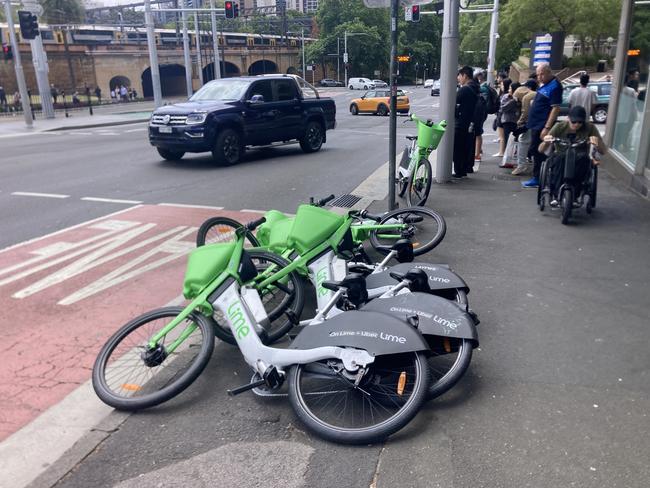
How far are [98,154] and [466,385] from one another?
14.6 metres

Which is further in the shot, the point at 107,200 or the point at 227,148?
the point at 227,148

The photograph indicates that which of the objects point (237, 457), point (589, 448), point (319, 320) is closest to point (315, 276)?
point (319, 320)

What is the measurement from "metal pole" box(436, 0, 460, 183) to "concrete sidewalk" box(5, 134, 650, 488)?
546cm

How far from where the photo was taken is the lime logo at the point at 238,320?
366cm

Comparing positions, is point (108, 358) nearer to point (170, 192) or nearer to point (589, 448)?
point (589, 448)

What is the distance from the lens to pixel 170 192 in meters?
10.3

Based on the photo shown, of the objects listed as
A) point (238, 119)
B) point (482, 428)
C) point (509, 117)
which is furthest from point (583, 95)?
point (482, 428)

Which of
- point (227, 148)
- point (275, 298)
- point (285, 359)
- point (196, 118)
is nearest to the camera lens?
point (285, 359)

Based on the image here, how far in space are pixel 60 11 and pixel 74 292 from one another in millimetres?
77667

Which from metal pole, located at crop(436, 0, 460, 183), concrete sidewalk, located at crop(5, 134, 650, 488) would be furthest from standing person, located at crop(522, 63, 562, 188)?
concrete sidewalk, located at crop(5, 134, 650, 488)

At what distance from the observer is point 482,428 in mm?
3201

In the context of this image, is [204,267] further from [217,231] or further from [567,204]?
[567,204]

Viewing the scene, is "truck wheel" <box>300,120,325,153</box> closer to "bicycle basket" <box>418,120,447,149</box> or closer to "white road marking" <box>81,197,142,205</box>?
"white road marking" <box>81,197,142,205</box>

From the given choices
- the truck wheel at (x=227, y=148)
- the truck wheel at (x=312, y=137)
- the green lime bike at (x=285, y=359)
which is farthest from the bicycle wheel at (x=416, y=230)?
the truck wheel at (x=312, y=137)
